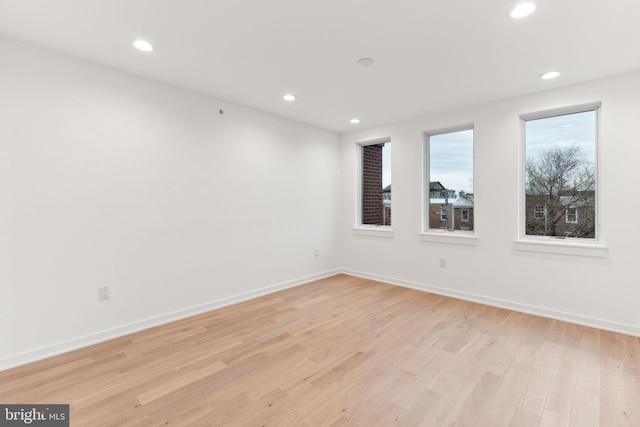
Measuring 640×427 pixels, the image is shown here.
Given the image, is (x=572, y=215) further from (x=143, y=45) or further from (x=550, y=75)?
(x=143, y=45)

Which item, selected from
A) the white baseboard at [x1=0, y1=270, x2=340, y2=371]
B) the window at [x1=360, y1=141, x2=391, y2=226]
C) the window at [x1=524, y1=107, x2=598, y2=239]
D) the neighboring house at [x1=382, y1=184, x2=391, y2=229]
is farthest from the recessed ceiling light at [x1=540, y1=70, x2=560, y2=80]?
the white baseboard at [x1=0, y1=270, x2=340, y2=371]

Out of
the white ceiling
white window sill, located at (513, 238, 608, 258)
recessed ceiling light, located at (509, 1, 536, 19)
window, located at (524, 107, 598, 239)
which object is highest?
the white ceiling

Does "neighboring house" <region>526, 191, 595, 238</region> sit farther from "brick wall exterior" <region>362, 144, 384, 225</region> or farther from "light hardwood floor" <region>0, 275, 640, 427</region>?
"brick wall exterior" <region>362, 144, 384, 225</region>

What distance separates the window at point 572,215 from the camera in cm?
324

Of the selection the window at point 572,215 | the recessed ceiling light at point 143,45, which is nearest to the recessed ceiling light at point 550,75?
the window at point 572,215

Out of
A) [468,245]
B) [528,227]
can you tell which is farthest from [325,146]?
[528,227]

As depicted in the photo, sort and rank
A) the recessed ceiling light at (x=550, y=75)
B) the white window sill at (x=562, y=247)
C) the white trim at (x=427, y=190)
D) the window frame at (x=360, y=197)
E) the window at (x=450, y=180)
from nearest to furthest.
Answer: the recessed ceiling light at (x=550, y=75) → the white window sill at (x=562, y=247) → the window at (x=450, y=180) → the white trim at (x=427, y=190) → the window frame at (x=360, y=197)

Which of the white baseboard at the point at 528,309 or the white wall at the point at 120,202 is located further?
the white baseboard at the point at 528,309

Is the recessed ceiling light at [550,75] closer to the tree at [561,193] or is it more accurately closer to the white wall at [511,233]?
the white wall at [511,233]

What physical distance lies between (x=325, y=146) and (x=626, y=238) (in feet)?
12.8

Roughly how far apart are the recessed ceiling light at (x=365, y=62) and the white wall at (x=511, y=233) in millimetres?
1869

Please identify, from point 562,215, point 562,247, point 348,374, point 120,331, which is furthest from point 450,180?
point 120,331

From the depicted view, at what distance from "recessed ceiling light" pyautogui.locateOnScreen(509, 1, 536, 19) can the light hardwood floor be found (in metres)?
2.54

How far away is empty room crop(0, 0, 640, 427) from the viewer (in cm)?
195
